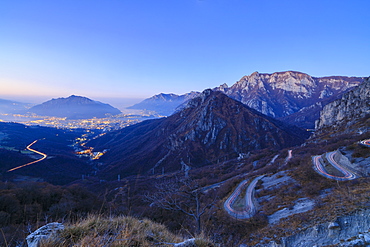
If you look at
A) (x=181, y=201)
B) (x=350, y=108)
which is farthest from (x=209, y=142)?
(x=181, y=201)

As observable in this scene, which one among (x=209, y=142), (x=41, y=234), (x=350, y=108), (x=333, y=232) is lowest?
(x=209, y=142)

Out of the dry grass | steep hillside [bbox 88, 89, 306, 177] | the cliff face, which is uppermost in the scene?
the cliff face

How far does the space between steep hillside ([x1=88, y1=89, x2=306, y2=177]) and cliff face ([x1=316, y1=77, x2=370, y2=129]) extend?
24.3m

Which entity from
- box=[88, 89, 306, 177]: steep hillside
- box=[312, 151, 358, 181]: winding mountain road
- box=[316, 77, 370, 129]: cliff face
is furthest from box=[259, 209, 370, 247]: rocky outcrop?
box=[88, 89, 306, 177]: steep hillside

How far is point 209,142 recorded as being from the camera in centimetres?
11844

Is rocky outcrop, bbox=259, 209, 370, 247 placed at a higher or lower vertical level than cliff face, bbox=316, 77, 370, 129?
lower

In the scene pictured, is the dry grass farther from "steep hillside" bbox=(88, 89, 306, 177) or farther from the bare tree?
"steep hillside" bbox=(88, 89, 306, 177)

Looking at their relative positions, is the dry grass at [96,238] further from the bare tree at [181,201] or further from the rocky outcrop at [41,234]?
the bare tree at [181,201]

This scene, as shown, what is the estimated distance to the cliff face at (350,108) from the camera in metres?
67.1

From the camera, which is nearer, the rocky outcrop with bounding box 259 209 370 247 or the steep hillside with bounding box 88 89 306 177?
the rocky outcrop with bounding box 259 209 370 247

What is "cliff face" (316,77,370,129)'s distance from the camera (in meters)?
67.1

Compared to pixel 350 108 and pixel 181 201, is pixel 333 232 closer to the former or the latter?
pixel 181 201

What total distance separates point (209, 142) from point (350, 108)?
7526 cm

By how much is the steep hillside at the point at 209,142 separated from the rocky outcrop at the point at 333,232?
3568 inches
